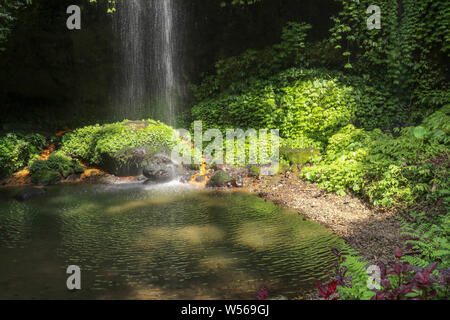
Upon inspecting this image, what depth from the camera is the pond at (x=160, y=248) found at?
3537 mm

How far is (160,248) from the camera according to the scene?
4.57 meters

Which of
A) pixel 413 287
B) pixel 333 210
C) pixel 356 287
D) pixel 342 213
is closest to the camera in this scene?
pixel 413 287

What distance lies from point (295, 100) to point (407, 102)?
3.53 m

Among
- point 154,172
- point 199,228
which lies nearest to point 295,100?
point 154,172

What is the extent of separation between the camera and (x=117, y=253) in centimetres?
442

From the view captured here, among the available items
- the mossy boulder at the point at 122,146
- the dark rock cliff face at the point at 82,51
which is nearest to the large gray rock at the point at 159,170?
the mossy boulder at the point at 122,146

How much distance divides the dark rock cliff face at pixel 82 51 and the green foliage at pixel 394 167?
685 cm

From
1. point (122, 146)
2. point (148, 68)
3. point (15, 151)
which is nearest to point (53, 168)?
point (15, 151)

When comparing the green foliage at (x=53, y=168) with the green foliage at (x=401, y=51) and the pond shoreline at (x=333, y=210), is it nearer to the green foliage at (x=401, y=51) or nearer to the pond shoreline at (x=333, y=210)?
the pond shoreline at (x=333, y=210)

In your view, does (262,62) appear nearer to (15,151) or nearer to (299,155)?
(299,155)

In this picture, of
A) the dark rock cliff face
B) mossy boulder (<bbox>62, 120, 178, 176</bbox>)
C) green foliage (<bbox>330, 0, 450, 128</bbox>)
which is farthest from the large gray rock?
green foliage (<bbox>330, 0, 450, 128</bbox>)

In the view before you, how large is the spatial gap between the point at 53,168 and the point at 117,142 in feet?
6.49

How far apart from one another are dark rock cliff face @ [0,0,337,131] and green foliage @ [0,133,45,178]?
1958 mm

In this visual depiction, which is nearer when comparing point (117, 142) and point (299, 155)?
point (299, 155)
